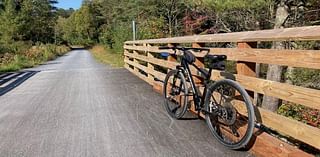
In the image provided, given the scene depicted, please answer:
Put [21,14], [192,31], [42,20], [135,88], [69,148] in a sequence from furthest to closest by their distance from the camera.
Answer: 1. [42,20]
2. [21,14]
3. [192,31]
4. [135,88]
5. [69,148]

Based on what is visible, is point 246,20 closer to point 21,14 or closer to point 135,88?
point 135,88

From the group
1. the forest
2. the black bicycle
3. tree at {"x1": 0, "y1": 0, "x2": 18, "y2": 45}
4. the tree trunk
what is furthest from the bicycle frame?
tree at {"x1": 0, "y1": 0, "x2": 18, "y2": 45}

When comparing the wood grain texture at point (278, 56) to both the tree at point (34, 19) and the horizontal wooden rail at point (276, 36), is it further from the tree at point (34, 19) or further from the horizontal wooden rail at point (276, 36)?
the tree at point (34, 19)

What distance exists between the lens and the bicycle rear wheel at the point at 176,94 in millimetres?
4457

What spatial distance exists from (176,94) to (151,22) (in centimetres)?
1412

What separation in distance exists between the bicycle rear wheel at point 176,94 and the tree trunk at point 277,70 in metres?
2.38

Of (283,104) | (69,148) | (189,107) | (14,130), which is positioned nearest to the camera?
(69,148)

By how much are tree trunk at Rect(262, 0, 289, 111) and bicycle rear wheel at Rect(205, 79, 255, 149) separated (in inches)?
122

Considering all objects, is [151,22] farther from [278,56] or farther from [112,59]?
[278,56]

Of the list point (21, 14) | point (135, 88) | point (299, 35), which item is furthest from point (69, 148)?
point (21, 14)

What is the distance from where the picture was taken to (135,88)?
758 cm

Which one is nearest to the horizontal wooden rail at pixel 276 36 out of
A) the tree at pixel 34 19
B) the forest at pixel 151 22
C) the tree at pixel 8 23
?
the forest at pixel 151 22

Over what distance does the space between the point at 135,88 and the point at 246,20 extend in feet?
18.9

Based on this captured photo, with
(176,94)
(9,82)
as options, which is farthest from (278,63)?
(9,82)
